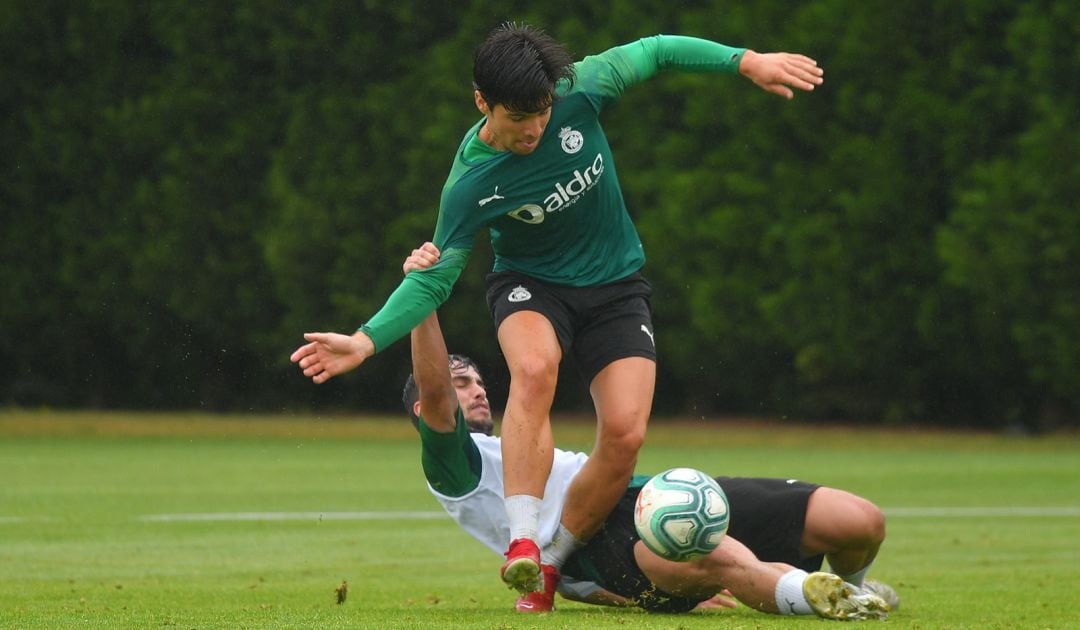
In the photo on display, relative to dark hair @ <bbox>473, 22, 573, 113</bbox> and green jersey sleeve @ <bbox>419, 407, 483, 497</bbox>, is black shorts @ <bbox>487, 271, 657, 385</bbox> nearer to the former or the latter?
green jersey sleeve @ <bbox>419, 407, 483, 497</bbox>

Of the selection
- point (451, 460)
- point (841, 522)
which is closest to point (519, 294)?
point (451, 460)

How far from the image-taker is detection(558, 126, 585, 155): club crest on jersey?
6609mm

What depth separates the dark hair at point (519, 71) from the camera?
6.18 metres

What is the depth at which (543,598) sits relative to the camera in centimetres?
643

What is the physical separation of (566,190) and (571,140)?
0.20 m

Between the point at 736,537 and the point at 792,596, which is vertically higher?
the point at 736,537

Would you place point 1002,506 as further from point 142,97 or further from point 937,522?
point 142,97

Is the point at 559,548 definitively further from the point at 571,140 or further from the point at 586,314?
the point at 571,140

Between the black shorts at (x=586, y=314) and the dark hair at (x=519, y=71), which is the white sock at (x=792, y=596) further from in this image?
the dark hair at (x=519, y=71)

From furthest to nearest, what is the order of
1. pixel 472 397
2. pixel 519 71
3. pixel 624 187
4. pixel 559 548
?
pixel 624 187
pixel 472 397
pixel 559 548
pixel 519 71

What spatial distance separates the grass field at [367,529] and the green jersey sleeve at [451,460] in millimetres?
483

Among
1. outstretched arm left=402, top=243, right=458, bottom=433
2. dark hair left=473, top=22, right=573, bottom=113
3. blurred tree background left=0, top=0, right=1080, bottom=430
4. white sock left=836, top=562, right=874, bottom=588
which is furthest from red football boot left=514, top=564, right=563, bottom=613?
blurred tree background left=0, top=0, right=1080, bottom=430

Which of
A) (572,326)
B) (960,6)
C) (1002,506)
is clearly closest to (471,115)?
(960,6)

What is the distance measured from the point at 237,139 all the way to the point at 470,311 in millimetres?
5241
